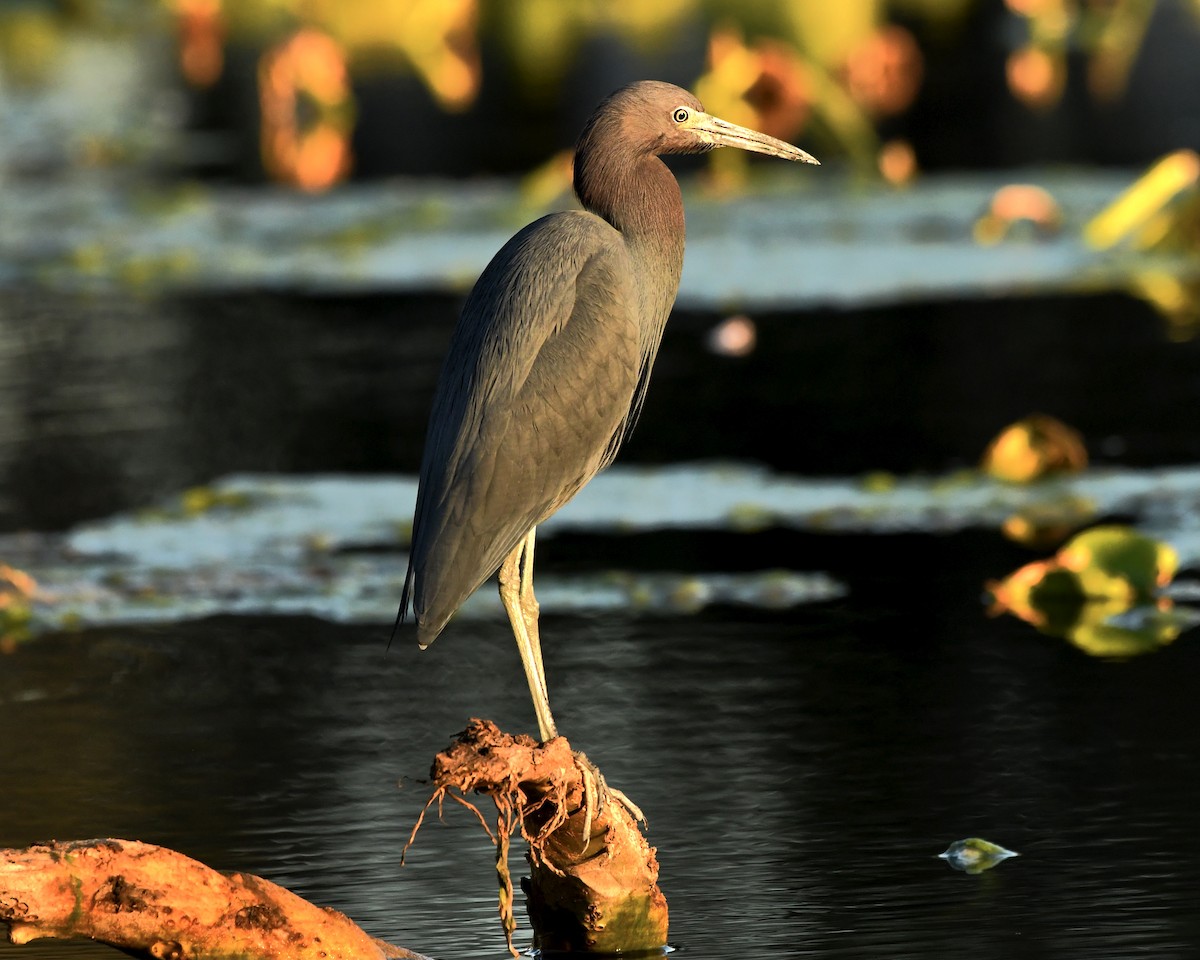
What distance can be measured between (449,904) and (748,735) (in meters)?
1.36

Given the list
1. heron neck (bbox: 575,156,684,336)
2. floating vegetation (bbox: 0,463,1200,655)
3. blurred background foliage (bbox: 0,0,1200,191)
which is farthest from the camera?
blurred background foliage (bbox: 0,0,1200,191)

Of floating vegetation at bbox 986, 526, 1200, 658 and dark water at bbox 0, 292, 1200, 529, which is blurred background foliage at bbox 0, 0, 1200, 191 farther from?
floating vegetation at bbox 986, 526, 1200, 658

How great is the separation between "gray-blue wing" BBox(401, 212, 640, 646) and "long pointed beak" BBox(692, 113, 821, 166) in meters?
0.37

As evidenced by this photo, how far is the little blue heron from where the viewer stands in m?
5.00

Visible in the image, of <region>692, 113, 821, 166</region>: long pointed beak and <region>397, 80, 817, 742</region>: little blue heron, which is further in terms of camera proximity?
<region>692, 113, 821, 166</region>: long pointed beak

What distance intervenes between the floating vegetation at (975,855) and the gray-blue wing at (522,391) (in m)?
1.13

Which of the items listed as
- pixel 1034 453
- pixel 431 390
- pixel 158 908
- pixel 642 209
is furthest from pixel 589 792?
pixel 431 390

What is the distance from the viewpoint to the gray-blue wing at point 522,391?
500 cm

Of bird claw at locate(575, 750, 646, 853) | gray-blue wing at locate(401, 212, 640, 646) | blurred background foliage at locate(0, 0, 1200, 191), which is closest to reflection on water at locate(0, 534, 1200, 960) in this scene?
bird claw at locate(575, 750, 646, 853)

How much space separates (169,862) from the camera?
4086 mm

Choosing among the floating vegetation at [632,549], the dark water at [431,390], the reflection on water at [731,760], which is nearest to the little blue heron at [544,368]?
the reflection on water at [731,760]

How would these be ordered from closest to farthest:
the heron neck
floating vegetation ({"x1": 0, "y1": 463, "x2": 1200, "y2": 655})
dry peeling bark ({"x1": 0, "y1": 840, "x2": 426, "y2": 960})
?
dry peeling bark ({"x1": 0, "y1": 840, "x2": 426, "y2": 960}) → the heron neck → floating vegetation ({"x1": 0, "y1": 463, "x2": 1200, "y2": 655})

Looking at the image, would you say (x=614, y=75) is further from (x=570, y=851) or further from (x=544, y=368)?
(x=570, y=851)

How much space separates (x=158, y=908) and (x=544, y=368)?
154cm
